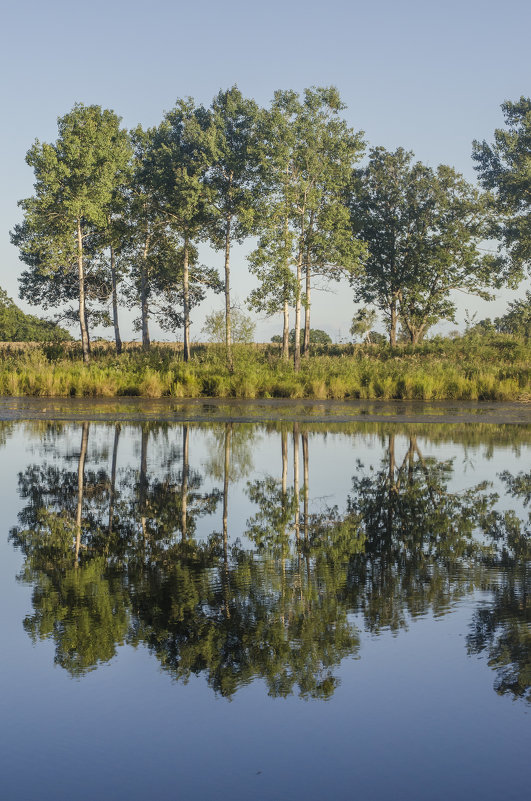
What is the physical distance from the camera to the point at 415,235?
2650 inches

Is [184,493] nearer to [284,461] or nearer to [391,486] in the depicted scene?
[391,486]

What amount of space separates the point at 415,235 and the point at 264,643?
6486 centimetres

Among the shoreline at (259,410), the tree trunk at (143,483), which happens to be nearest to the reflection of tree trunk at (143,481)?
the tree trunk at (143,483)

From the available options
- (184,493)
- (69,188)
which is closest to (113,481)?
(184,493)

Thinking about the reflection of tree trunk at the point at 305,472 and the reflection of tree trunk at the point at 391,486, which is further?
the reflection of tree trunk at the point at 391,486

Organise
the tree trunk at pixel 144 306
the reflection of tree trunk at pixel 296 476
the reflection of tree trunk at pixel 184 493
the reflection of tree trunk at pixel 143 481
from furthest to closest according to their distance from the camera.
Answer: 1. the tree trunk at pixel 144 306
2. the reflection of tree trunk at pixel 296 476
3. the reflection of tree trunk at pixel 143 481
4. the reflection of tree trunk at pixel 184 493

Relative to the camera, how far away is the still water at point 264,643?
3.61 metres

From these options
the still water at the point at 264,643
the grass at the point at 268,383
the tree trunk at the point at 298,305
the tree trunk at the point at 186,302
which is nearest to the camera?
the still water at the point at 264,643

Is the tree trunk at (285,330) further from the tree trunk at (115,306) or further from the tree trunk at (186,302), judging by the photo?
the tree trunk at (115,306)

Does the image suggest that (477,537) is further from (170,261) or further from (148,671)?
(170,261)

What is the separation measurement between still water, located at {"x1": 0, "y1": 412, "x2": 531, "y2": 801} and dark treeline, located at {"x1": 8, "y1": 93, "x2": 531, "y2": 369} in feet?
129

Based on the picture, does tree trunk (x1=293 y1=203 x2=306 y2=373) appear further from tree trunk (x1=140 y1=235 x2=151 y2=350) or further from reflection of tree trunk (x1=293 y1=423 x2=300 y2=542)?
reflection of tree trunk (x1=293 y1=423 x2=300 y2=542)

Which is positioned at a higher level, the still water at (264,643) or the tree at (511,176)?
the tree at (511,176)

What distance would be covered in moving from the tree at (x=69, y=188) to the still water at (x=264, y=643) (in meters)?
43.6
